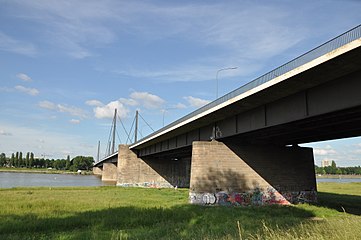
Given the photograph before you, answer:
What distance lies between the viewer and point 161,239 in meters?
11.4

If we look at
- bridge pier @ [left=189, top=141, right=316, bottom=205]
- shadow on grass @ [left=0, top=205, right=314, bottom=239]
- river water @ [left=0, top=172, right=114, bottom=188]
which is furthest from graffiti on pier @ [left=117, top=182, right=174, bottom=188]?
shadow on grass @ [left=0, top=205, right=314, bottom=239]

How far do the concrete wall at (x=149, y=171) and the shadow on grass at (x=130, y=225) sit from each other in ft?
134

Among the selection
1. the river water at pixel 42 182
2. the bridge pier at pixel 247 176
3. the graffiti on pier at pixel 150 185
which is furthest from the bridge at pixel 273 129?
the river water at pixel 42 182

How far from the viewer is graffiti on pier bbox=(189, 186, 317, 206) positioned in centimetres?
2605

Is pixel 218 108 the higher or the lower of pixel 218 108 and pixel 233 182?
the higher

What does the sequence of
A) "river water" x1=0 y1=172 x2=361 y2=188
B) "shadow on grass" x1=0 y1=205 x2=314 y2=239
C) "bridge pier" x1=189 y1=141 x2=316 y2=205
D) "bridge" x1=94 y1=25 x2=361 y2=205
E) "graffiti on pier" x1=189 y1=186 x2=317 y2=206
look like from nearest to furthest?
"shadow on grass" x1=0 y1=205 x2=314 y2=239 < "bridge" x1=94 y1=25 x2=361 y2=205 < "graffiti on pier" x1=189 y1=186 x2=317 y2=206 < "bridge pier" x1=189 y1=141 x2=316 y2=205 < "river water" x1=0 y1=172 x2=361 y2=188

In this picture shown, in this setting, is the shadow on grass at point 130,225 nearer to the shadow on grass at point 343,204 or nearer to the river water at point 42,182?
the shadow on grass at point 343,204

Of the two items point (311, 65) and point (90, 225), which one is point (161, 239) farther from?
point (311, 65)

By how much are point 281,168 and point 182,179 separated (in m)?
35.0

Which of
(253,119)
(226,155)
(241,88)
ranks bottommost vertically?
(226,155)

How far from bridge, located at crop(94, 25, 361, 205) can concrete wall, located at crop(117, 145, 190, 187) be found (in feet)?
80.7

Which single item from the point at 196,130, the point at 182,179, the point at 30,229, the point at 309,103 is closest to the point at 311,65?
the point at 309,103

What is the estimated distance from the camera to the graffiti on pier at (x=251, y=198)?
2605cm

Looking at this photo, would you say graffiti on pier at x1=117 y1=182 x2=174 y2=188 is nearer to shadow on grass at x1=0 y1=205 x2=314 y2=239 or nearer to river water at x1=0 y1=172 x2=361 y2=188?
river water at x1=0 y1=172 x2=361 y2=188
